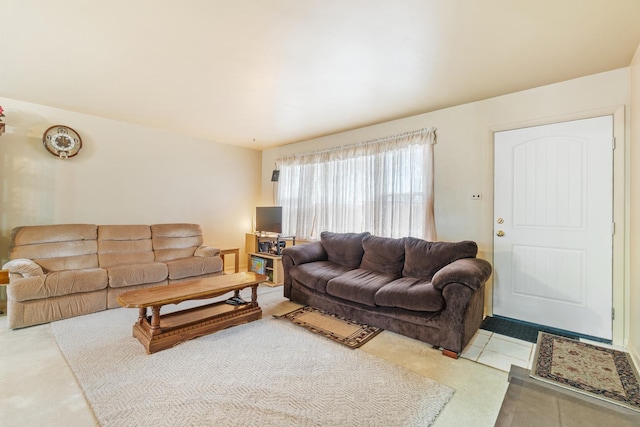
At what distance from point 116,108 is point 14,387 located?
297 cm

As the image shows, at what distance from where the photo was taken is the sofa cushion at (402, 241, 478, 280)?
9.25 ft

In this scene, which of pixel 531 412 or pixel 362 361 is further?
pixel 362 361

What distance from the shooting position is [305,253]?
3.62 m

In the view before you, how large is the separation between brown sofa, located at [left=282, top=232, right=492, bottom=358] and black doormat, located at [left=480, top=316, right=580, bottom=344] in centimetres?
20

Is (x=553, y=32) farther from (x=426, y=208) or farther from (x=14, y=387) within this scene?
(x=14, y=387)

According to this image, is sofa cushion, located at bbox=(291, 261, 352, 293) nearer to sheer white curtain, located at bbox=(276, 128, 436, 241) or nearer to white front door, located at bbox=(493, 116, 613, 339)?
sheer white curtain, located at bbox=(276, 128, 436, 241)

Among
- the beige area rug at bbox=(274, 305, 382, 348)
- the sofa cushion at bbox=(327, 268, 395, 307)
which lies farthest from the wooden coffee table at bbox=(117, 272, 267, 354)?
the sofa cushion at bbox=(327, 268, 395, 307)

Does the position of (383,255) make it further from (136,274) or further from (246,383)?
(136,274)

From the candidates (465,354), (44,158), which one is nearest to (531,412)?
(465,354)

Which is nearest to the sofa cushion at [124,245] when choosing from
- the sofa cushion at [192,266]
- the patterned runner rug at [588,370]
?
the sofa cushion at [192,266]

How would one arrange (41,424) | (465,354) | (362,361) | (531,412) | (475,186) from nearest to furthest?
1. (41,424)
2. (531,412)
3. (362,361)
4. (465,354)
5. (475,186)

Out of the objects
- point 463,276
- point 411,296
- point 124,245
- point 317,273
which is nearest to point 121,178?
point 124,245

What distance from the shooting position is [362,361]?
85.0 inches

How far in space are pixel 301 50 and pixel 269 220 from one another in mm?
3062
